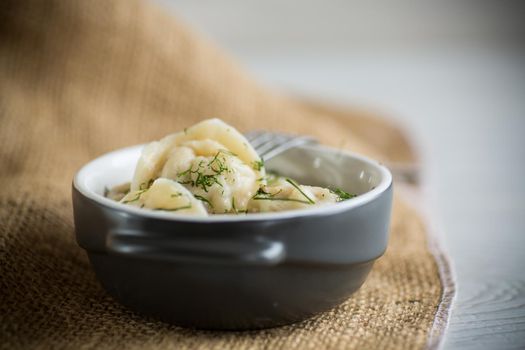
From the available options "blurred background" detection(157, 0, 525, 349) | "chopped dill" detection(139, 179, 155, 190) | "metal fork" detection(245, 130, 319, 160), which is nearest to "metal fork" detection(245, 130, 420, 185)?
"metal fork" detection(245, 130, 319, 160)

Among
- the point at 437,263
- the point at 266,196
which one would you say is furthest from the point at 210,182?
the point at 437,263

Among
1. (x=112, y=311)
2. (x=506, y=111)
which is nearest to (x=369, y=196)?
(x=112, y=311)

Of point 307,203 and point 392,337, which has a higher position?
point 307,203

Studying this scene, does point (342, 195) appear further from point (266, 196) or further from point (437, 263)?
point (437, 263)

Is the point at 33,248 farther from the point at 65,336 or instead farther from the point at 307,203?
the point at 307,203

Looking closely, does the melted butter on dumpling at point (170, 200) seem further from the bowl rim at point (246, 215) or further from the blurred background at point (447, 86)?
the blurred background at point (447, 86)

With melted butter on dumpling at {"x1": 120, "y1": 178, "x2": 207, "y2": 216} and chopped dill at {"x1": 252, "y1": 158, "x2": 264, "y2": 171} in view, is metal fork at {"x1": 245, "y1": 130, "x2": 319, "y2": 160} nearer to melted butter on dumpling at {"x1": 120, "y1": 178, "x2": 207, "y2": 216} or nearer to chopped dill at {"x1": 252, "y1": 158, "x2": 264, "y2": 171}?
chopped dill at {"x1": 252, "y1": 158, "x2": 264, "y2": 171}

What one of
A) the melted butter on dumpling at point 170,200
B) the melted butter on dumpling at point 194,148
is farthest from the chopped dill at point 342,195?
the melted butter on dumpling at point 170,200
